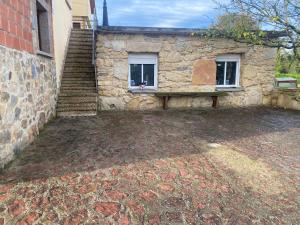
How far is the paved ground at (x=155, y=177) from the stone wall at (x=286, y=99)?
3.05 m

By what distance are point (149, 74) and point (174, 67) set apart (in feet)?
2.63

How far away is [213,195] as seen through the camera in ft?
8.49

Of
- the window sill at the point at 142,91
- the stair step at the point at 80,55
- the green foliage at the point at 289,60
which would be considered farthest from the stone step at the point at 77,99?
the green foliage at the point at 289,60

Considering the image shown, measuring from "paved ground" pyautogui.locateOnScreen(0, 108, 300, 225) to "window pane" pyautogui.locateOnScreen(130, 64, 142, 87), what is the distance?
8.44ft

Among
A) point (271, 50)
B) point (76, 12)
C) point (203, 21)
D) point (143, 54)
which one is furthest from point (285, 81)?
point (76, 12)

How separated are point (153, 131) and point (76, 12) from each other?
11.9 metres

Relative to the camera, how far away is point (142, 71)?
7.43m

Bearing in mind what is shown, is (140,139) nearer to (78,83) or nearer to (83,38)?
(78,83)

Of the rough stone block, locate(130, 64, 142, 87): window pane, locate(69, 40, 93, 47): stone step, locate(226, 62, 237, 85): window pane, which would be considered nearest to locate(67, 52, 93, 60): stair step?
locate(69, 40, 93, 47): stone step

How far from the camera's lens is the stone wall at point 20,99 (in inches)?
123

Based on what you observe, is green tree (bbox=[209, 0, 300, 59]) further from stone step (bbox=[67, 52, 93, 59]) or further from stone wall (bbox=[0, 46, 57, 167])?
stone wall (bbox=[0, 46, 57, 167])

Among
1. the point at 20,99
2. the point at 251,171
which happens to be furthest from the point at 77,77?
the point at 251,171

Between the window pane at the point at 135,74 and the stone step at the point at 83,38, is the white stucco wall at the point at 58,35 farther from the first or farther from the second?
the window pane at the point at 135,74

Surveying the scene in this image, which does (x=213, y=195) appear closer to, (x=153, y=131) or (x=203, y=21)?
(x=153, y=131)
